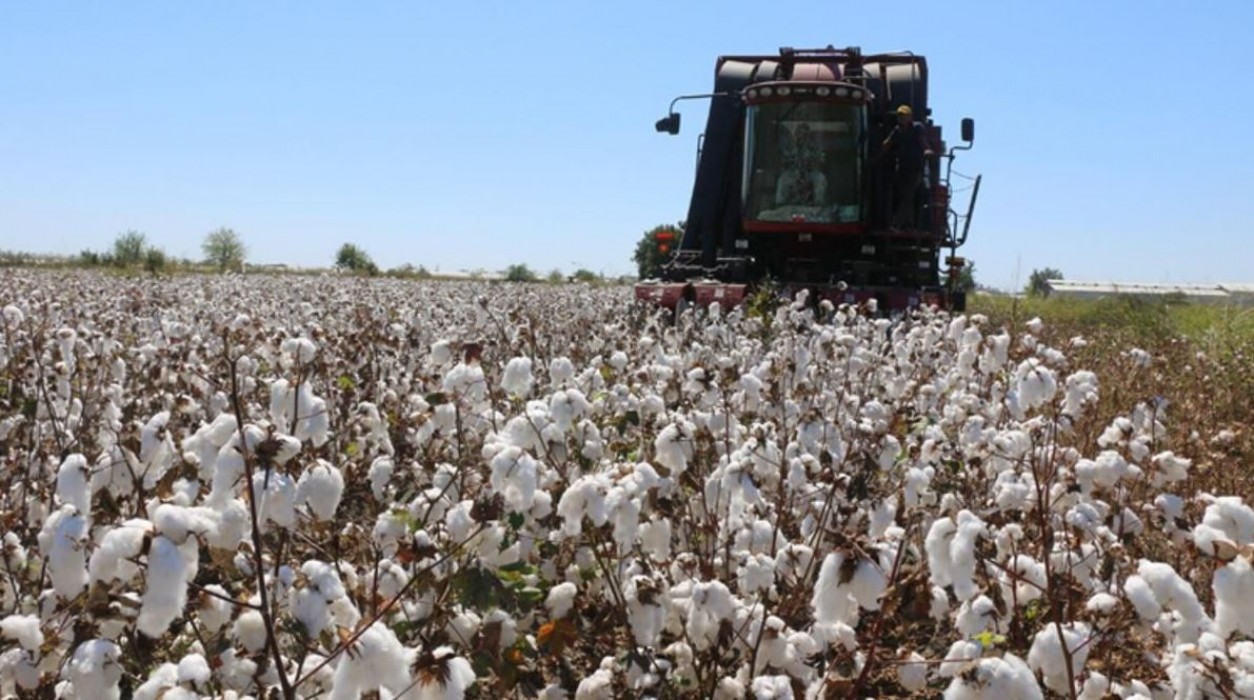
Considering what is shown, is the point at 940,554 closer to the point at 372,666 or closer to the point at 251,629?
the point at 372,666

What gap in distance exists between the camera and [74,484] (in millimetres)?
2605

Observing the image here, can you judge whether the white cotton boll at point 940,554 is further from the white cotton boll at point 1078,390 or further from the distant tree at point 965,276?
the distant tree at point 965,276

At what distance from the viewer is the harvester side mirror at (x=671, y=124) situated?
14773mm

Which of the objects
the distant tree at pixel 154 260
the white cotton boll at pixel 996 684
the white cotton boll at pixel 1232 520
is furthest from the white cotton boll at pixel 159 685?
the distant tree at pixel 154 260

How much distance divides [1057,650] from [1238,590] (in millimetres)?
619

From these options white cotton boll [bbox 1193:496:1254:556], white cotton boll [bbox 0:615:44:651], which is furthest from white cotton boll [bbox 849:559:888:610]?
white cotton boll [bbox 0:615:44:651]

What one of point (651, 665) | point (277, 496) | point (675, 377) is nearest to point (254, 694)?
point (277, 496)

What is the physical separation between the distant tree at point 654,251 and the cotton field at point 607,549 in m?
12.6

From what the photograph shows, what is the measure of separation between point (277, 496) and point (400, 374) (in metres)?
4.80

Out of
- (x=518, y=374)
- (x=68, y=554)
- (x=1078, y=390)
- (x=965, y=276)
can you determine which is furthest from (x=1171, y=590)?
(x=965, y=276)

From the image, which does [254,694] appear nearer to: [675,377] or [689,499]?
[689,499]

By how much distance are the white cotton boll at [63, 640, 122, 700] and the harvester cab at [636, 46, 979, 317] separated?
12009 mm

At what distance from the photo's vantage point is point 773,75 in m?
16.1

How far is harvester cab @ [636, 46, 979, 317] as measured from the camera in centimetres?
1499
